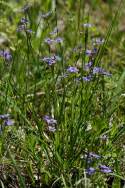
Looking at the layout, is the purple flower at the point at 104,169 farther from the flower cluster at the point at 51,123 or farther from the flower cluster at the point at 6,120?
the flower cluster at the point at 6,120

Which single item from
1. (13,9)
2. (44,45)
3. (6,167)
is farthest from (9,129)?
(13,9)

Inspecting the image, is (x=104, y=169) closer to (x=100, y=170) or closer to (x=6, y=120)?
(x=100, y=170)

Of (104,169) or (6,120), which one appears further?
(6,120)

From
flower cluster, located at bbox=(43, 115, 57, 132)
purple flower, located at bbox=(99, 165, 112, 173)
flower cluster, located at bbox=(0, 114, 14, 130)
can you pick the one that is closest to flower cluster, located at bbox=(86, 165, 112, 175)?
purple flower, located at bbox=(99, 165, 112, 173)

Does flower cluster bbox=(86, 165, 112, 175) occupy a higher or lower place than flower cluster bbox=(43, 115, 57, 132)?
lower

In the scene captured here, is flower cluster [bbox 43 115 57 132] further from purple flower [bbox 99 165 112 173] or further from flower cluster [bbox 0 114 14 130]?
purple flower [bbox 99 165 112 173]

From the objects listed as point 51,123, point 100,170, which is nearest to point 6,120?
point 51,123

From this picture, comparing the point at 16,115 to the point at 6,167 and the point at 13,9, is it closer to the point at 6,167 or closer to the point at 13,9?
the point at 6,167

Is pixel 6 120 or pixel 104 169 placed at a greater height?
pixel 6 120

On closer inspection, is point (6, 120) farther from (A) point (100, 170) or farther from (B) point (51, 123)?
(A) point (100, 170)

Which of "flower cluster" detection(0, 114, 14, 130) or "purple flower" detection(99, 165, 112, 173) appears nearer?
"purple flower" detection(99, 165, 112, 173)

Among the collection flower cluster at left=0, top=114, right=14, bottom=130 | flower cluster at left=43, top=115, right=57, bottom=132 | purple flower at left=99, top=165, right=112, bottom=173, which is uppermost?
flower cluster at left=0, top=114, right=14, bottom=130

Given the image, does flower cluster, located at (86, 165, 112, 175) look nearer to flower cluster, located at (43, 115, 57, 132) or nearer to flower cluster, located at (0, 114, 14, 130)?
flower cluster, located at (43, 115, 57, 132)
